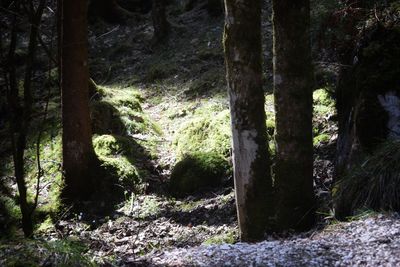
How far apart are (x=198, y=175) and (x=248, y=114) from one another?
2.98 meters

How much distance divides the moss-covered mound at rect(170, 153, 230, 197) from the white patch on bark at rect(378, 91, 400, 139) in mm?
3090

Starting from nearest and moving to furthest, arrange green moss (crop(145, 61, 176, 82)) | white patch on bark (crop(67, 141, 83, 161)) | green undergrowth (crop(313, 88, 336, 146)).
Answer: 1. green undergrowth (crop(313, 88, 336, 146))
2. white patch on bark (crop(67, 141, 83, 161))
3. green moss (crop(145, 61, 176, 82))

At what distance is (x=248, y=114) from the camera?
Result: 15.9ft

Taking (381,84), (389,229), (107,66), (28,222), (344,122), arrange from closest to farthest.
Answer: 1. (389,229)
2. (28,222)
3. (381,84)
4. (344,122)
5. (107,66)

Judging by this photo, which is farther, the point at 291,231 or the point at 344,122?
the point at 344,122

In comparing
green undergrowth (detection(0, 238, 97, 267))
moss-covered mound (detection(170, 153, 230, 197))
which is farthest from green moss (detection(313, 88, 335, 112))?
green undergrowth (detection(0, 238, 97, 267))

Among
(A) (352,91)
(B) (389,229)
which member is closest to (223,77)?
(A) (352,91)

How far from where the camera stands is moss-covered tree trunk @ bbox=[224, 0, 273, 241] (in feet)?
15.5

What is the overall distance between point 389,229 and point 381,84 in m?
1.91

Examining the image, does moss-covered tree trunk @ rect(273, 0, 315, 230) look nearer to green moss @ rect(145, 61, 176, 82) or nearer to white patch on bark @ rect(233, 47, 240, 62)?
white patch on bark @ rect(233, 47, 240, 62)

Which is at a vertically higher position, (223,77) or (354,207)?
(223,77)

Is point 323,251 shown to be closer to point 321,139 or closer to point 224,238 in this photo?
point 224,238

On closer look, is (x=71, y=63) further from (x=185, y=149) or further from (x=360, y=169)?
(x=360, y=169)

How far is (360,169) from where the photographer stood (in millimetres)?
4645
